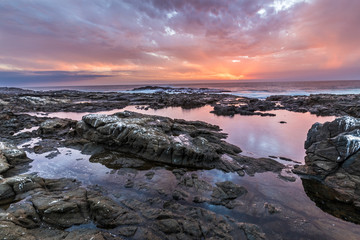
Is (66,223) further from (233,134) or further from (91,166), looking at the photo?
(233,134)

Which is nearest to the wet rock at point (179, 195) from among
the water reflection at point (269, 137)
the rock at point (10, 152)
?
the water reflection at point (269, 137)

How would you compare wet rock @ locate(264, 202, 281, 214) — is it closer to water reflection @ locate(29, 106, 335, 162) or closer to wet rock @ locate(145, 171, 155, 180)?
water reflection @ locate(29, 106, 335, 162)

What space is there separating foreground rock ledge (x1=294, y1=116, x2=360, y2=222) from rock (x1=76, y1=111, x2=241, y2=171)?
559 centimetres

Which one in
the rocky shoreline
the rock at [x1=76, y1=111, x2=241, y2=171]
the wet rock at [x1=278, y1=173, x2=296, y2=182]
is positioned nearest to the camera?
the rocky shoreline

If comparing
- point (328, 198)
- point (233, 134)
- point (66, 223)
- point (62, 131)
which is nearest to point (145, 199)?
point (66, 223)

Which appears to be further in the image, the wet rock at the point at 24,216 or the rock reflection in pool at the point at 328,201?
the rock reflection in pool at the point at 328,201

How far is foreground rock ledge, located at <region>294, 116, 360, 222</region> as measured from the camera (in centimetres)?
934

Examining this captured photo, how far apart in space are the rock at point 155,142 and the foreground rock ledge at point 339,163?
5.59 metres

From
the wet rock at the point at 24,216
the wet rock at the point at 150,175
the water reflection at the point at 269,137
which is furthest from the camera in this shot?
the water reflection at the point at 269,137

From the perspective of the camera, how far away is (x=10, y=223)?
5797mm

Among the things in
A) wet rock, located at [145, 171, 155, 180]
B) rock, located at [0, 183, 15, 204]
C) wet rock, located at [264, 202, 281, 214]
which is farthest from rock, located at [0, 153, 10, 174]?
wet rock, located at [264, 202, 281, 214]

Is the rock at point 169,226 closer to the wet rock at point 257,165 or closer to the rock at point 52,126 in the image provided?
the wet rock at point 257,165

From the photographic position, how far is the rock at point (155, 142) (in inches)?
520

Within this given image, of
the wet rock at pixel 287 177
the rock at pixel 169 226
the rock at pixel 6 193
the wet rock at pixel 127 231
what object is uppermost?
the rock at pixel 6 193
